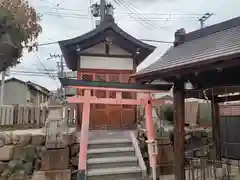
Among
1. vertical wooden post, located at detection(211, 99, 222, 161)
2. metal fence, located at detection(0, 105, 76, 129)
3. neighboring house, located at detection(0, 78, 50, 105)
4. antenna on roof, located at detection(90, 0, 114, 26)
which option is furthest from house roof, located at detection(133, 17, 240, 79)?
neighboring house, located at detection(0, 78, 50, 105)

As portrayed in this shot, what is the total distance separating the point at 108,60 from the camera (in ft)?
42.4

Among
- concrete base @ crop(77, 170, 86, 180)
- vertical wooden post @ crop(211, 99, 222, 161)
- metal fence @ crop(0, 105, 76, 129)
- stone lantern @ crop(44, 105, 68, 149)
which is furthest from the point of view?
metal fence @ crop(0, 105, 76, 129)

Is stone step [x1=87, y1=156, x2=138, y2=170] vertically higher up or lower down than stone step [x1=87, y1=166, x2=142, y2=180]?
higher up

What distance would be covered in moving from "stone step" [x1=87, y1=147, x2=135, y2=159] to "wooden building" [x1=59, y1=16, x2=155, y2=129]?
3034 mm

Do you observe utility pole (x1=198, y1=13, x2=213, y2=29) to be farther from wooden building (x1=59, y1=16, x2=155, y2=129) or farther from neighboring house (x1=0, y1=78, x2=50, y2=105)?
neighboring house (x1=0, y1=78, x2=50, y2=105)

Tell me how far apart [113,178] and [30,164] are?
3508 millimetres

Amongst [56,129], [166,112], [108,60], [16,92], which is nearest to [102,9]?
[108,60]

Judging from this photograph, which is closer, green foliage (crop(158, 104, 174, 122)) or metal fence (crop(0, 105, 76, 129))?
green foliage (crop(158, 104, 174, 122))

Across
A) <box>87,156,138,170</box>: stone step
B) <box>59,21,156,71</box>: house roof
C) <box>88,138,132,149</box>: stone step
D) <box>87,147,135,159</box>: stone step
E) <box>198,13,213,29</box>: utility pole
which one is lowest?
<box>87,156,138,170</box>: stone step

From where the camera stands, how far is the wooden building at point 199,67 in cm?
524

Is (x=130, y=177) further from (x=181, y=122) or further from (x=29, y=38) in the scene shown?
(x=29, y=38)

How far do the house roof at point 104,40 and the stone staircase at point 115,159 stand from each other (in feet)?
14.4

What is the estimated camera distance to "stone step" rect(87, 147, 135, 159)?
9180 mm

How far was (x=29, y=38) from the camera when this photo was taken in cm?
1285
